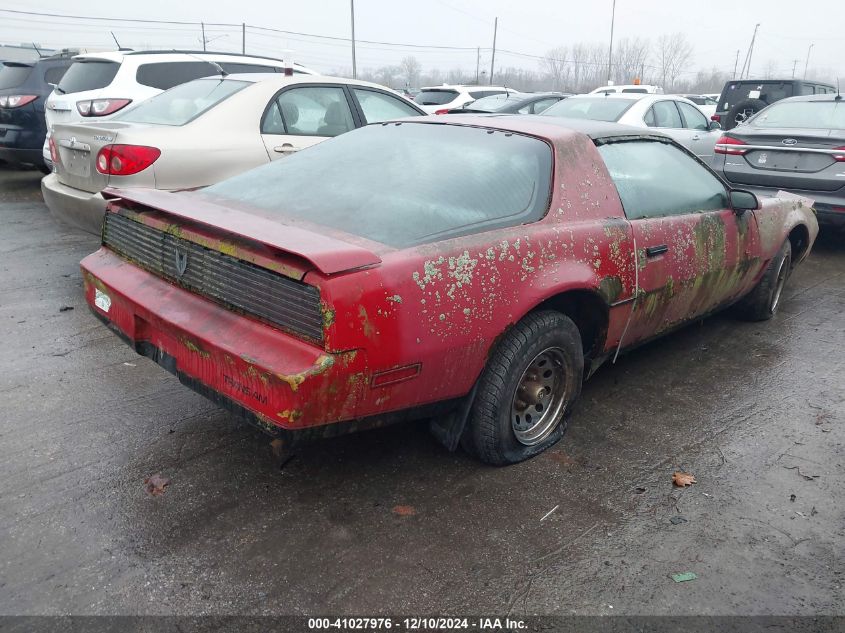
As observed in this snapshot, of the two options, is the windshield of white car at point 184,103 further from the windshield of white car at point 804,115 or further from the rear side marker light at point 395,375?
the windshield of white car at point 804,115

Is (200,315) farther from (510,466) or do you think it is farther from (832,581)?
(832,581)

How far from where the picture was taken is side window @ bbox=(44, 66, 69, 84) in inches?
370

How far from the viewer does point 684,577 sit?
243 centimetres

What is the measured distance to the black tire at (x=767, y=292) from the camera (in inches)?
193

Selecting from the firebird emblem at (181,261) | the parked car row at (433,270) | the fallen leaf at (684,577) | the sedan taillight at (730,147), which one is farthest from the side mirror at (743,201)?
the sedan taillight at (730,147)

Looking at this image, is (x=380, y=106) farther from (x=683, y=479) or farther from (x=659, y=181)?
(x=683, y=479)

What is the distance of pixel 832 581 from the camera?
2.43 meters

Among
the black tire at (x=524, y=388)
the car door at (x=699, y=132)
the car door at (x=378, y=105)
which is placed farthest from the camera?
the car door at (x=699, y=132)

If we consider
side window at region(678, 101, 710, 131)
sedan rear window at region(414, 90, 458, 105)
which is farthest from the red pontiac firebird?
sedan rear window at region(414, 90, 458, 105)

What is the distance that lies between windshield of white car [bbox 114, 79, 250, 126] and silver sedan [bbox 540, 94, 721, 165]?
4589 millimetres

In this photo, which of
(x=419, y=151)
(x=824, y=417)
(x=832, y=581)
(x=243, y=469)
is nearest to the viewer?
(x=832, y=581)

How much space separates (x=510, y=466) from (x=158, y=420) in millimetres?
1675

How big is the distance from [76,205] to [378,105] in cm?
276

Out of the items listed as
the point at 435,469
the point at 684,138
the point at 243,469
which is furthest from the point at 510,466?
the point at 684,138
